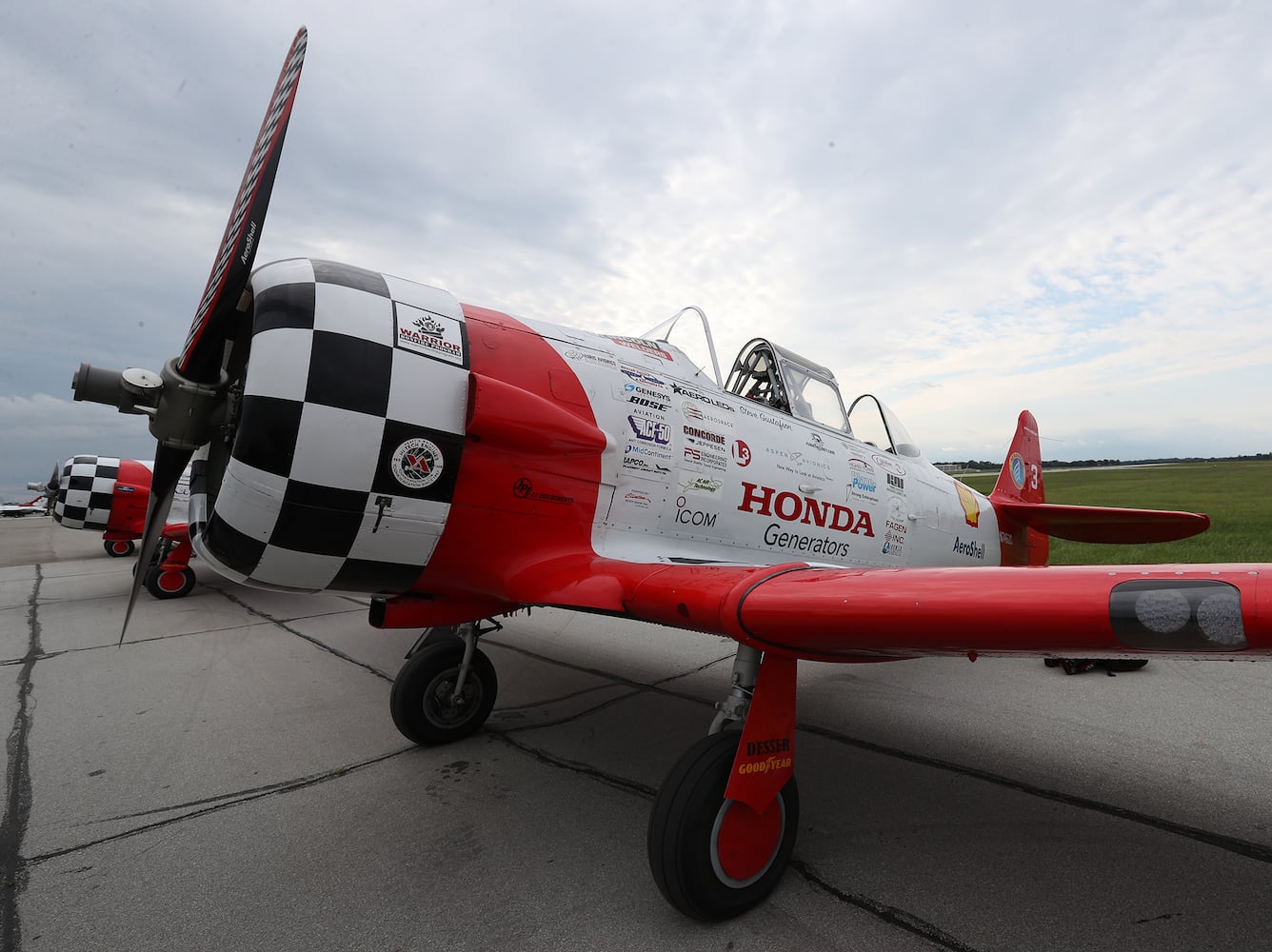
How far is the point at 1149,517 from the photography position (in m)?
4.65

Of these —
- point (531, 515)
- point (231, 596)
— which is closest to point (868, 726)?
point (531, 515)

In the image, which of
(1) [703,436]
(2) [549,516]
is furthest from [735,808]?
(1) [703,436]

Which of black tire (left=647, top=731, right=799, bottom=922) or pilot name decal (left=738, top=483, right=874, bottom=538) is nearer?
black tire (left=647, top=731, right=799, bottom=922)

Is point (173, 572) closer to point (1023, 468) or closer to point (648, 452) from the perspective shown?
point (648, 452)

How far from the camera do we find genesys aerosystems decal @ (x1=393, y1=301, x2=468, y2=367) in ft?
7.80

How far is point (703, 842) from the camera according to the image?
203 centimetres

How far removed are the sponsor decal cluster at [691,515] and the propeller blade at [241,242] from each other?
201 cm

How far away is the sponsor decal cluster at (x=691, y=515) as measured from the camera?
3.06 m

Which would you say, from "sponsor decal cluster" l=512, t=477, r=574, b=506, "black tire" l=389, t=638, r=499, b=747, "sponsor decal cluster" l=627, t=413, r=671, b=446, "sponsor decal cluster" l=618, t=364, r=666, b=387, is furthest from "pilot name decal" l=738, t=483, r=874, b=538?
"black tire" l=389, t=638, r=499, b=747

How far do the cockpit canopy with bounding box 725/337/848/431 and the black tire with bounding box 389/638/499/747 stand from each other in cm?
233

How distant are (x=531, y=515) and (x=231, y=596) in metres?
7.18

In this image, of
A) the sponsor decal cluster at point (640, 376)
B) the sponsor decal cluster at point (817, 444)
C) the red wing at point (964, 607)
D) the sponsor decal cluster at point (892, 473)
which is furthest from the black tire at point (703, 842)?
the sponsor decal cluster at point (892, 473)

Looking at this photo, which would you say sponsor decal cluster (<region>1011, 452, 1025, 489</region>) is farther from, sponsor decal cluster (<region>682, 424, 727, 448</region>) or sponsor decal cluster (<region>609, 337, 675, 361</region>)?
sponsor decal cluster (<region>609, 337, 675, 361</region>)

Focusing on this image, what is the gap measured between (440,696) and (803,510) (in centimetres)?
228
